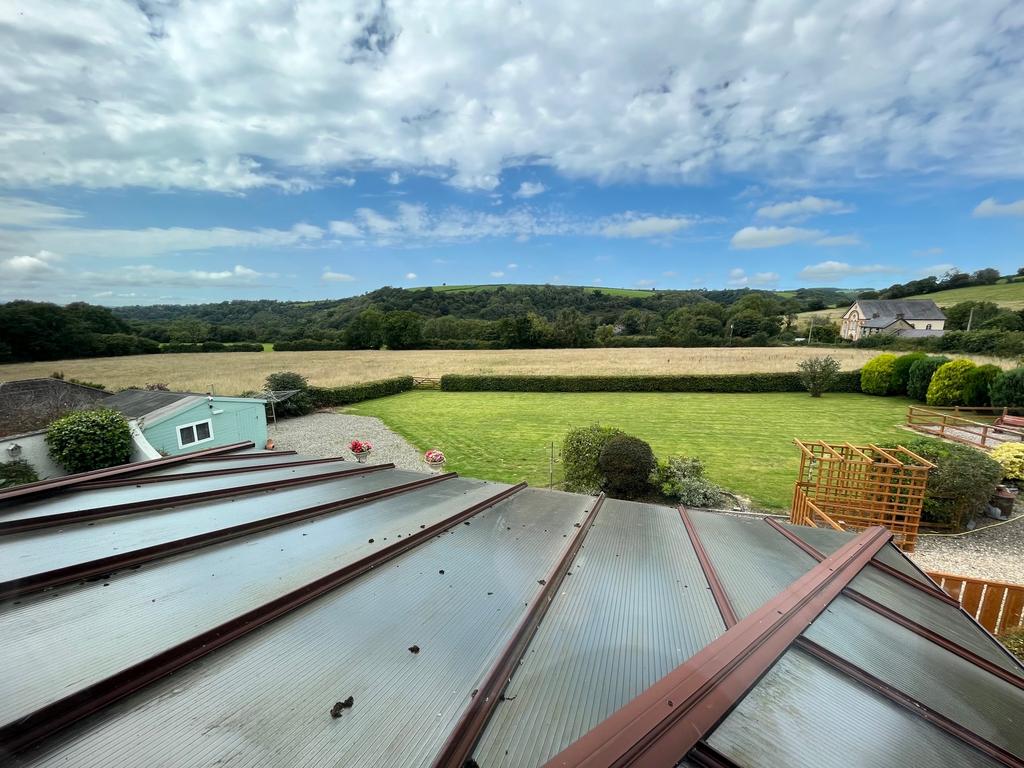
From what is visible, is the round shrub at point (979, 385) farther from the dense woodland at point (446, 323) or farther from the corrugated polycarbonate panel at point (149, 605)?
the corrugated polycarbonate panel at point (149, 605)

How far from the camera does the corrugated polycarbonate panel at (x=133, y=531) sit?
2686 mm

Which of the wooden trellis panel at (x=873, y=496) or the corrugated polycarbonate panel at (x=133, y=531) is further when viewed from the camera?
the wooden trellis panel at (x=873, y=496)

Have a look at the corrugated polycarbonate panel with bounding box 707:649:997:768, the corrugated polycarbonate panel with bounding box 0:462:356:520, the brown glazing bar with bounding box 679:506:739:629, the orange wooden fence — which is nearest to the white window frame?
the corrugated polycarbonate panel with bounding box 0:462:356:520

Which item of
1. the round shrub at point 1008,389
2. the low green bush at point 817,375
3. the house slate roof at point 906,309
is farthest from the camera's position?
the house slate roof at point 906,309

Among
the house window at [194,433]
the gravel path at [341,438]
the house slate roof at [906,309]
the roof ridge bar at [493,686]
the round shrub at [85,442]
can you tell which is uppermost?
the house slate roof at [906,309]

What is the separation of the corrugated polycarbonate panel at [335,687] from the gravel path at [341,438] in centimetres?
1222

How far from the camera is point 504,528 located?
4.04 m

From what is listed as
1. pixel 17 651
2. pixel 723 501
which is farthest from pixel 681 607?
pixel 723 501

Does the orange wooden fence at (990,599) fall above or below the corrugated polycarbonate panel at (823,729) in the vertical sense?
below

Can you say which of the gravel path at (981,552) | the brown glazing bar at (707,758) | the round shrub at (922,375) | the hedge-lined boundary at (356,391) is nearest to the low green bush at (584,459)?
the gravel path at (981,552)

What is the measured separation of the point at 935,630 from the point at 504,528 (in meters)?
3.32

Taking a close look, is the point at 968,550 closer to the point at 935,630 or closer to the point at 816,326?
the point at 935,630

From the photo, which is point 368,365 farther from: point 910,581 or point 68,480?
point 910,581

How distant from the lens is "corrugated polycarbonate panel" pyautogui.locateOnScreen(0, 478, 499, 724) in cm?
167
